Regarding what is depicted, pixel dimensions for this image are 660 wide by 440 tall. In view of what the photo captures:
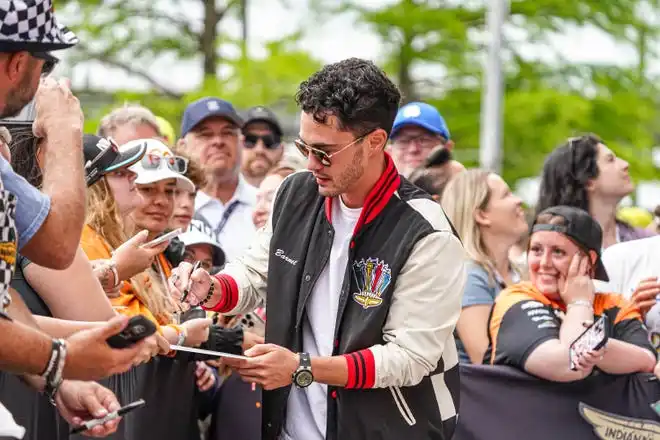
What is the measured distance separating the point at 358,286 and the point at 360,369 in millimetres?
340

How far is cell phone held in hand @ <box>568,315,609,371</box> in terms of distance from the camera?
5230 mm

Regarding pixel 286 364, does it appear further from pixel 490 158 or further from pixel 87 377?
pixel 490 158

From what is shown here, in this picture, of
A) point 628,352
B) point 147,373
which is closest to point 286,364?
point 147,373

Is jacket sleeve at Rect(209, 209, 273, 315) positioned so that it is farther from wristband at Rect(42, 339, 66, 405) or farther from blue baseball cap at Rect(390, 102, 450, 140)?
blue baseball cap at Rect(390, 102, 450, 140)

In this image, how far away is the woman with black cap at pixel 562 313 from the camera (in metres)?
5.56

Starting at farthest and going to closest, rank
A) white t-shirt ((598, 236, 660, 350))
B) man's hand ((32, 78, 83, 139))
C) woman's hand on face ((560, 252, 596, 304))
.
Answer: white t-shirt ((598, 236, 660, 350)) → woman's hand on face ((560, 252, 596, 304)) → man's hand ((32, 78, 83, 139))

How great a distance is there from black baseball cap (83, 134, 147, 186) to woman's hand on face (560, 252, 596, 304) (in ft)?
7.34

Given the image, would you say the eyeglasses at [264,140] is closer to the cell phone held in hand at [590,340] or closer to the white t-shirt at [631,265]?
the white t-shirt at [631,265]

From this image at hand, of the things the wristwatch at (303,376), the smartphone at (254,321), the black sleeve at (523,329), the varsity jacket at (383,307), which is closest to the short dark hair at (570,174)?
the black sleeve at (523,329)

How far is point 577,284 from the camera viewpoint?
5699 millimetres

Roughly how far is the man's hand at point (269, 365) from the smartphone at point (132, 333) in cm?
93

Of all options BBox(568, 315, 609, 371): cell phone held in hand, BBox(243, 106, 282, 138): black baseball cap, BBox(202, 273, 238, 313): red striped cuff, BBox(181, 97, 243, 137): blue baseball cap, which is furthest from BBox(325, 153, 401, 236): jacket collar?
BBox(243, 106, 282, 138): black baseball cap

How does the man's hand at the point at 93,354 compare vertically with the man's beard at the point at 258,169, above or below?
below

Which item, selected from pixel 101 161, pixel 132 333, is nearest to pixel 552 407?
pixel 101 161
